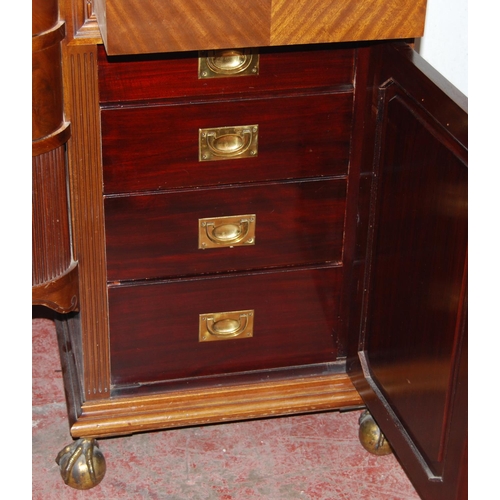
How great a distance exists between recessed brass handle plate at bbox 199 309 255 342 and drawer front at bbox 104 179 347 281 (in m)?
0.08

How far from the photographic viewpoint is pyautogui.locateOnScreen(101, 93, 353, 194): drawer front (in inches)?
49.5

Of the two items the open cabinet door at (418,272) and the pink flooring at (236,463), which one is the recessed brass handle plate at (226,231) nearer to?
the open cabinet door at (418,272)

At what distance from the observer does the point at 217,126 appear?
1274 millimetres

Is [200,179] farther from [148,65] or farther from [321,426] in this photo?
[321,426]

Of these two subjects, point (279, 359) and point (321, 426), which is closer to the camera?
point (279, 359)

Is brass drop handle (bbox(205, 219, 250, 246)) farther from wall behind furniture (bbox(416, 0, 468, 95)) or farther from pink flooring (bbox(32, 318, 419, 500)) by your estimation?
wall behind furniture (bbox(416, 0, 468, 95))

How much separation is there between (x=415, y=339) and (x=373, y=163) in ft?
0.82

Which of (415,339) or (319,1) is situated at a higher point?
(319,1)

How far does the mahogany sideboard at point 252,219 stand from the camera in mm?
1110

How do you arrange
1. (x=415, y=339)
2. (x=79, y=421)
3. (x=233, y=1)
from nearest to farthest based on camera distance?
1. (x=233, y=1)
2. (x=415, y=339)
3. (x=79, y=421)

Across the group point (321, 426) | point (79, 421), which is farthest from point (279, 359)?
point (79, 421)

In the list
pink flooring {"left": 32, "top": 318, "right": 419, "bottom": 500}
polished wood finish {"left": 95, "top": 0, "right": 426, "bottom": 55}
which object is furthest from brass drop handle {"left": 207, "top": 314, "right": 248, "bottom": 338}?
polished wood finish {"left": 95, "top": 0, "right": 426, "bottom": 55}

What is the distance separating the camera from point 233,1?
42.8 inches

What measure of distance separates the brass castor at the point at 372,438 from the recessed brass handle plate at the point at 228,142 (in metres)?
0.51
